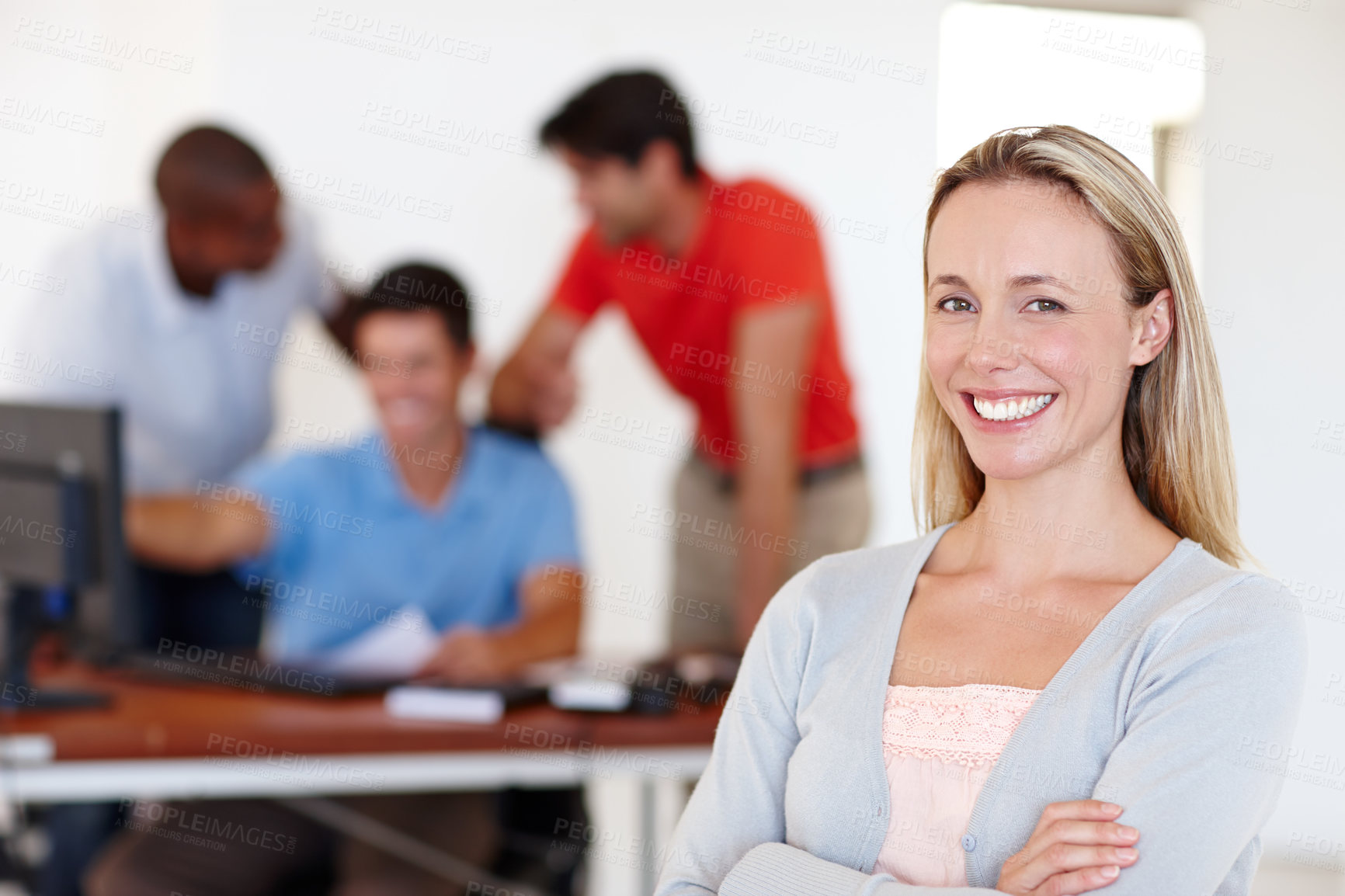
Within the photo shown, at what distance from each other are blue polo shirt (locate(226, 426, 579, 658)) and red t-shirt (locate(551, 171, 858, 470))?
0.74m

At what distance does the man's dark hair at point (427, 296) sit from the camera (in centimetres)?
332

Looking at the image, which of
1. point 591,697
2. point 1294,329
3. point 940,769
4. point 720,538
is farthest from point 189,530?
point 1294,329

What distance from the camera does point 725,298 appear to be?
374 centimetres

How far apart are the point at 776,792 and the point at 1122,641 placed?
39cm

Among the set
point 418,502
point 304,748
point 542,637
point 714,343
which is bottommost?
point 304,748

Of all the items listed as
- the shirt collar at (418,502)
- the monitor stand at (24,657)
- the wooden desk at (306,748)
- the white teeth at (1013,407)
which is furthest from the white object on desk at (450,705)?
the white teeth at (1013,407)

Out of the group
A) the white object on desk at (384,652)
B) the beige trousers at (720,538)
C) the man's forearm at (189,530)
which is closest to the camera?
the white object on desk at (384,652)

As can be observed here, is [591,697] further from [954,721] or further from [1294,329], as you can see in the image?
[1294,329]

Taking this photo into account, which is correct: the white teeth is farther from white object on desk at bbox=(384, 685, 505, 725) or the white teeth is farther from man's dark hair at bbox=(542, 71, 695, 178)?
man's dark hair at bbox=(542, 71, 695, 178)

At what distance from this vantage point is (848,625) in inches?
51.5

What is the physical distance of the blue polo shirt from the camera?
3.34m

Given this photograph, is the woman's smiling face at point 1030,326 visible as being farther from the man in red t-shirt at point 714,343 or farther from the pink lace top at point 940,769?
the man in red t-shirt at point 714,343

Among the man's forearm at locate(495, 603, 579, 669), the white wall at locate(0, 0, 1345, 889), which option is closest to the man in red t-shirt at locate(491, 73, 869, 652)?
the white wall at locate(0, 0, 1345, 889)

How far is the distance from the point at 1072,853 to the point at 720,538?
310cm
